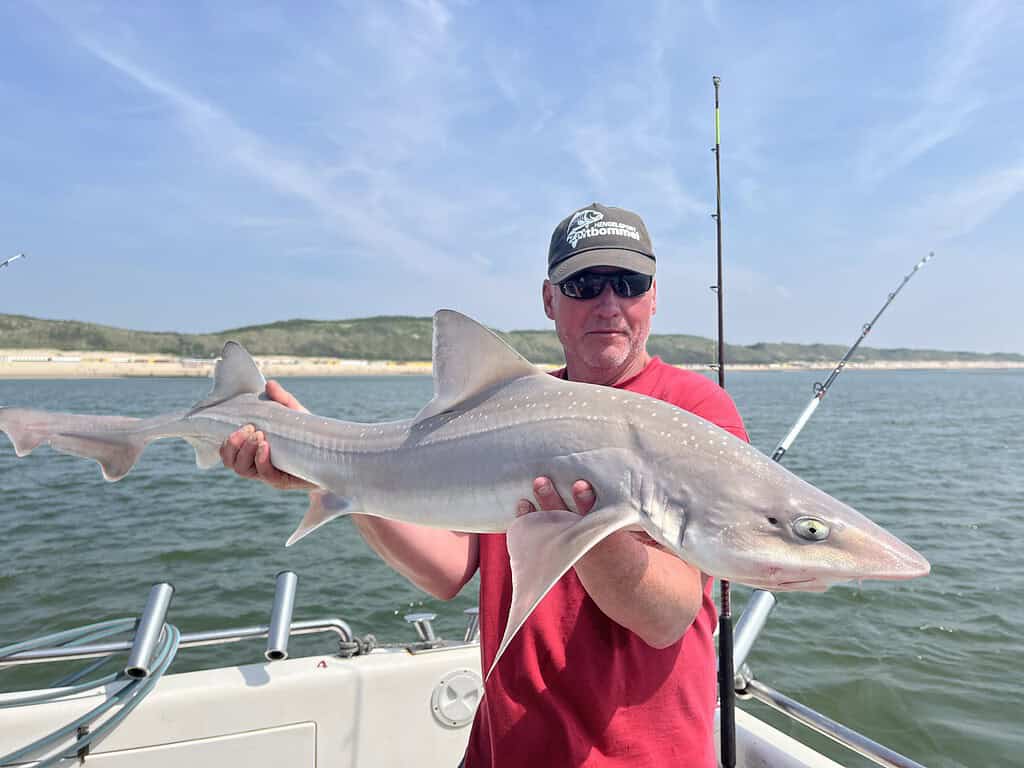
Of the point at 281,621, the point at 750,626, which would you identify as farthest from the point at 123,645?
the point at 750,626

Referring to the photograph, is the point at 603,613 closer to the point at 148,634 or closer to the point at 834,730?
the point at 834,730

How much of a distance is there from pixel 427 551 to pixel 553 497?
960mm

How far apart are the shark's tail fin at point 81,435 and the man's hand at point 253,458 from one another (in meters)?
0.49

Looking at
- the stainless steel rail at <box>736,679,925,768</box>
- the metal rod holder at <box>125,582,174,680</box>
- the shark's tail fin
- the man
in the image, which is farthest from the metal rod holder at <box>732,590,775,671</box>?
the shark's tail fin

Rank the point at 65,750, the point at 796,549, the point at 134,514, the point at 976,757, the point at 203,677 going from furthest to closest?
the point at 134,514
the point at 976,757
the point at 203,677
the point at 65,750
the point at 796,549

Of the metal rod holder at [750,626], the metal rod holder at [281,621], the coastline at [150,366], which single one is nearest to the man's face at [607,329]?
the metal rod holder at [750,626]

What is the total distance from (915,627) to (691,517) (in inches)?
311

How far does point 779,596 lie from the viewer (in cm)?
919

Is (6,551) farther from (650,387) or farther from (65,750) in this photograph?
(650,387)

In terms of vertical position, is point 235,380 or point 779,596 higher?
point 235,380

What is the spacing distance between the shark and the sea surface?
15.6 feet

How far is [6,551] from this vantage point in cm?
1090

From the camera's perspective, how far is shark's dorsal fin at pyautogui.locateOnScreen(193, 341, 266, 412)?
316 centimetres

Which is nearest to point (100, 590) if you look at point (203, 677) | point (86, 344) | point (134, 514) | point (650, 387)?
point (134, 514)
